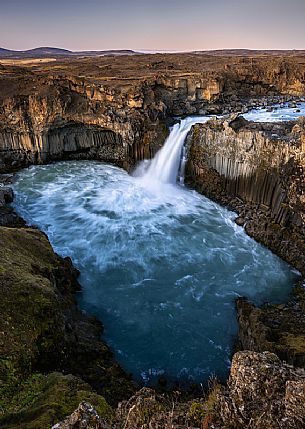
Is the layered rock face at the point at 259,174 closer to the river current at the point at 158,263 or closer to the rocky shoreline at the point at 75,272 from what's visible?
the rocky shoreline at the point at 75,272

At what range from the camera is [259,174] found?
998 inches

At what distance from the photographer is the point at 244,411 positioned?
5.75 meters

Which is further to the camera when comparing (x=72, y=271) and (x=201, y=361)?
(x=72, y=271)

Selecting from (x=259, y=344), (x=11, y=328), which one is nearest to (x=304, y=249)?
(x=259, y=344)

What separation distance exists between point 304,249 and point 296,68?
34.9 meters

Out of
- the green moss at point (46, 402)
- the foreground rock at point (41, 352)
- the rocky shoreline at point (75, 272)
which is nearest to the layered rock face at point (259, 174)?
the rocky shoreline at point (75, 272)

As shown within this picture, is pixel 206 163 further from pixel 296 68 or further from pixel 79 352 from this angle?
pixel 296 68

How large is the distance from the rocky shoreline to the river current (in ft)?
3.66

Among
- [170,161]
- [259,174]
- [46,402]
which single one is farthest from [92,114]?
[46,402]

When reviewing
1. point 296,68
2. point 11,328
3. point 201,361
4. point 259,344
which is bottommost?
point 201,361

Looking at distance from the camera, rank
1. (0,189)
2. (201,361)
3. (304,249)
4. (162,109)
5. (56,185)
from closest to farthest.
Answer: (201,361) < (304,249) < (0,189) < (56,185) < (162,109)

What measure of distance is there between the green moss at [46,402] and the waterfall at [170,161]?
23.7 meters

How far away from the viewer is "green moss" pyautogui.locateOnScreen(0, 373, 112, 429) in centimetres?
746

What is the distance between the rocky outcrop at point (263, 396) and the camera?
17.6 feet
